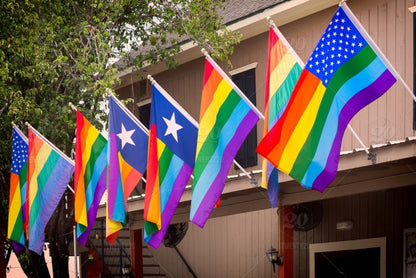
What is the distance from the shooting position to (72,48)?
18297 mm

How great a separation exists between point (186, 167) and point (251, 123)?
1606mm

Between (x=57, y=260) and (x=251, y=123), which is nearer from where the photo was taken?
(x=251, y=123)

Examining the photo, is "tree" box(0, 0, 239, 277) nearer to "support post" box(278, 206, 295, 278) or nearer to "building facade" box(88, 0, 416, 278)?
"building facade" box(88, 0, 416, 278)

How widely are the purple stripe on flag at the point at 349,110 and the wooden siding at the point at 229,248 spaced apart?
268 inches

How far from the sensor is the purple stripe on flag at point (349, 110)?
10.3 meters

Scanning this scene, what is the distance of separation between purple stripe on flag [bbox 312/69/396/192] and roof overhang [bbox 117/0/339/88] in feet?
17.2

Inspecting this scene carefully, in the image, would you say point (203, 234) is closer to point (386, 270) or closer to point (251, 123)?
point (386, 270)

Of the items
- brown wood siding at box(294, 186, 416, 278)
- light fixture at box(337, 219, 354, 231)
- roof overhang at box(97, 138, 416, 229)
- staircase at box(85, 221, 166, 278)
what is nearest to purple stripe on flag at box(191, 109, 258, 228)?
roof overhang at box(97, 138, 416, 229)

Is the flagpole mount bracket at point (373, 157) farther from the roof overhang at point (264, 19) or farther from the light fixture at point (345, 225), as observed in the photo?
the roof overhang at point (264, 19)

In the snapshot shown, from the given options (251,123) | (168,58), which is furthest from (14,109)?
(251,123)

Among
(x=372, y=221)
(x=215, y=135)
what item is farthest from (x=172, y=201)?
(x=372, y=221)

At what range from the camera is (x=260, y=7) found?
17.0 m

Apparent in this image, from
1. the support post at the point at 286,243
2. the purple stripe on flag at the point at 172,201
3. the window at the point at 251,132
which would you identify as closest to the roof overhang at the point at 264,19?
the window at the point at 251,132

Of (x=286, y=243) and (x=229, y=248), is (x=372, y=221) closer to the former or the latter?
(x=286, y=243)
